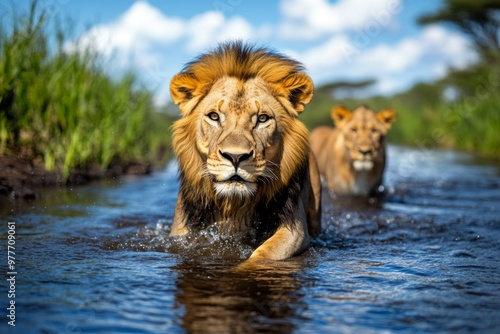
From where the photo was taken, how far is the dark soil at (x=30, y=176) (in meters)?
7.57

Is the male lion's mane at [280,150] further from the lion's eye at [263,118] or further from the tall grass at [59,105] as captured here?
the tall grass at [59,105]

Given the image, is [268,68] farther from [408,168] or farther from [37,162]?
[408,168]

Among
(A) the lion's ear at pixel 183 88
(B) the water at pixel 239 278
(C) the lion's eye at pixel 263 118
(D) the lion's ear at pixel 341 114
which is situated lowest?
(B) the water at pixel 239 278

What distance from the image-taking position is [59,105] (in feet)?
30.9

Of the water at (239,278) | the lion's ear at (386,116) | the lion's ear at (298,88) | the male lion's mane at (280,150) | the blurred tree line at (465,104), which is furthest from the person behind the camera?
the blurred tree line at (465,104)

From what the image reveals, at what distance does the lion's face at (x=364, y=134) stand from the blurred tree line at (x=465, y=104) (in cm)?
927

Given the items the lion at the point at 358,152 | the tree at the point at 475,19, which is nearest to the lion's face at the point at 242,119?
the lion at the point at 358,152

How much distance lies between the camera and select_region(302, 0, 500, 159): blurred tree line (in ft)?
66.2

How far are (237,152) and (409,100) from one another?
39.1 meters

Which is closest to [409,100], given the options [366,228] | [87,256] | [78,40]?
[78,40]

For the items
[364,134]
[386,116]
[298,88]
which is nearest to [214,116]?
[298,88]

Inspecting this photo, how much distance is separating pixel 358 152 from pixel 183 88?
5.12m

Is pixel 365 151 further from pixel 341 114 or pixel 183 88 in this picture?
pixel 183 88

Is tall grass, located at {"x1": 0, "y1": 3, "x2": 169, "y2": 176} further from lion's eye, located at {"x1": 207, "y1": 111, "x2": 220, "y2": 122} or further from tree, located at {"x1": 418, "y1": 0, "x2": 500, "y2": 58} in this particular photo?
tree, located at {"x1": 418, "y1": 0, "x2": 500, "y2": 58}
